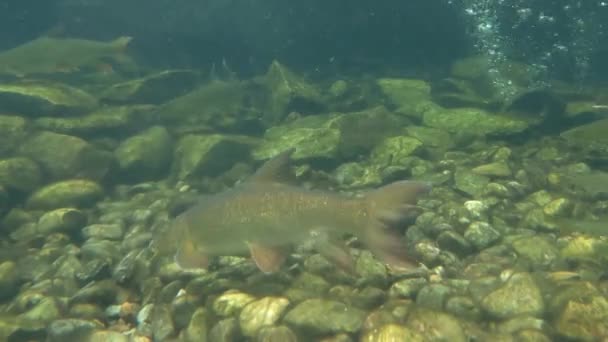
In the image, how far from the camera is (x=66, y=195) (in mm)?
6926

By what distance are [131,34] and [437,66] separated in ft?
37.4

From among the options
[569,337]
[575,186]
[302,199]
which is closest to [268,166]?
[302,199]

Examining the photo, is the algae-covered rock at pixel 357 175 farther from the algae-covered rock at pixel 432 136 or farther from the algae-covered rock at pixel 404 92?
the algae-covered rock at pixel 404 92

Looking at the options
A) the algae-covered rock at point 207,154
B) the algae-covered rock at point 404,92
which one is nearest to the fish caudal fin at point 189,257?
the algae-covered rock at point 207,154

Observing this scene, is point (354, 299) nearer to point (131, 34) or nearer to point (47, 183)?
point (47, 183)

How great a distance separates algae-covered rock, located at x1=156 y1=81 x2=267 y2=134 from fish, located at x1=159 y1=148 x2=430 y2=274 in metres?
5.62

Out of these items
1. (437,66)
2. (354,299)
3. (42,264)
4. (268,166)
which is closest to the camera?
(354,299)

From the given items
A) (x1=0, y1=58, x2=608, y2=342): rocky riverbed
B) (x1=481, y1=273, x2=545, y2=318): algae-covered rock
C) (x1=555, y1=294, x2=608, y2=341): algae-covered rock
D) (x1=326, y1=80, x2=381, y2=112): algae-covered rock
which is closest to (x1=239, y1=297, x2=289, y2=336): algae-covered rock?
(x1=0, y1=58, x2=608, y2=342): rocky riverbed

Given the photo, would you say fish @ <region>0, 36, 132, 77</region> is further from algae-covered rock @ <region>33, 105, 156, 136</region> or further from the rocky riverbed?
algae-covered rock @ <region>33, 105, 156, 136</region>

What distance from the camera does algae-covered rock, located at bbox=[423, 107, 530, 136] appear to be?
8461 mm

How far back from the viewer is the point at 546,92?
10008 mm

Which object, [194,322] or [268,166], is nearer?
[194,322]

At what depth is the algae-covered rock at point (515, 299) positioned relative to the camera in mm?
3455

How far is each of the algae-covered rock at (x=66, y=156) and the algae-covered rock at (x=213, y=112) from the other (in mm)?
1915
